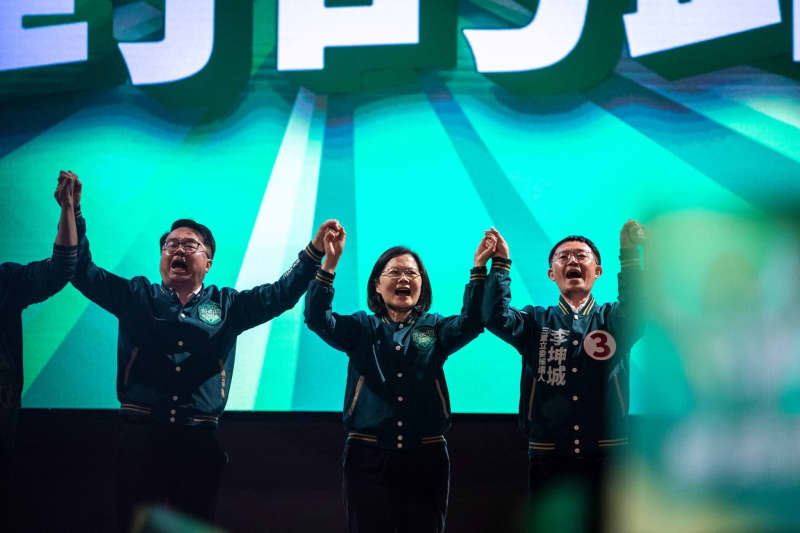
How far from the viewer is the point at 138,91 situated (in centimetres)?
353

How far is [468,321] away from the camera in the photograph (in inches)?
109

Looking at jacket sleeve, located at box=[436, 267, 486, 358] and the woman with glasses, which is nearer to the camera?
the woman with glasses

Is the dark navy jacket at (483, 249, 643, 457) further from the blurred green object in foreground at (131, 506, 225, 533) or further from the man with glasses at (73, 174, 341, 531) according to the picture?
the blurred green object in foreground at (131, 506, 225, 533)

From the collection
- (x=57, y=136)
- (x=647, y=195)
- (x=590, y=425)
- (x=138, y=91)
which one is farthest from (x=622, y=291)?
(x=57, y=136)

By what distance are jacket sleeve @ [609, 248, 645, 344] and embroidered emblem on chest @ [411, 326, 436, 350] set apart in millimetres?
660

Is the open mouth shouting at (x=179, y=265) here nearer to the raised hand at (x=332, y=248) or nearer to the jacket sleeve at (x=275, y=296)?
the jacket sleeve at (x=275, y=296)

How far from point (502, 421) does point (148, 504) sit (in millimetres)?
1401

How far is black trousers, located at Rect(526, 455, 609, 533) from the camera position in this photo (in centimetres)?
274

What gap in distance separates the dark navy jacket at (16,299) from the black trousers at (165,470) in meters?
0.53

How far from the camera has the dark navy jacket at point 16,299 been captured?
113 inches

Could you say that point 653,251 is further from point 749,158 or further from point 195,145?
point 195,145

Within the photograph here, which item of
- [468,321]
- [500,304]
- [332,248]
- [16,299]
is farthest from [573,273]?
[16,299]

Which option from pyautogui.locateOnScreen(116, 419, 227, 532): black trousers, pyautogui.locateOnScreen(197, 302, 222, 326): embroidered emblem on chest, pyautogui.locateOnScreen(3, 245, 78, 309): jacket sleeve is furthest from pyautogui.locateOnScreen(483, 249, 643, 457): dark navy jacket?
pyautogui.locateOnScreen(3, 245, 78, 309): jacket sleeve

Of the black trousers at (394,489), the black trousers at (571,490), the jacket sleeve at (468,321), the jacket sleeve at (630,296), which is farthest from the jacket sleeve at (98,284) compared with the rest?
the jacket sleeve at (630,296)
